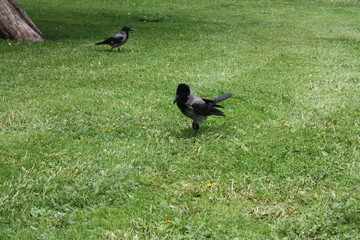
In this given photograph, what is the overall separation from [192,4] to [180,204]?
2665 centimetres

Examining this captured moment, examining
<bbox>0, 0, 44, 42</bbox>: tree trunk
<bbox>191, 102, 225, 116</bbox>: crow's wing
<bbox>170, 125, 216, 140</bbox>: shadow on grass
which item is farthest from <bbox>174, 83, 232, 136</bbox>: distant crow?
<bbox>0, 0, 44, 42</bbox>: tree trunk

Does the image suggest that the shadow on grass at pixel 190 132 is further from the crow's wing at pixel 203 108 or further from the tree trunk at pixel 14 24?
the tree trunk at pixel 14 24

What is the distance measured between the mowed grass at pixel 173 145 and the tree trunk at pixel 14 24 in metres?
1.18

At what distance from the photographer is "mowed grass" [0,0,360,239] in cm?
485

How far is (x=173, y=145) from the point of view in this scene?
700cm

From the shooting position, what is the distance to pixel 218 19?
24.8 meters

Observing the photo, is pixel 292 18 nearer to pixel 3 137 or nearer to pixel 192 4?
pixel 192 4

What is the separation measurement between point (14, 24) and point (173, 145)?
11.4m

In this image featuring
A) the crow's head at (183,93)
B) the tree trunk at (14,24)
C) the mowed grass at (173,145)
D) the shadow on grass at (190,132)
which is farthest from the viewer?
the tree trunk at (14,24)

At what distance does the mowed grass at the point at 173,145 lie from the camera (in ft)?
15.9

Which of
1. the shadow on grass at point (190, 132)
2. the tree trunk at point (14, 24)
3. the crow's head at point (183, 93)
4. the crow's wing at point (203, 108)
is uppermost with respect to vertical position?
the crow's head at point (183, 93)

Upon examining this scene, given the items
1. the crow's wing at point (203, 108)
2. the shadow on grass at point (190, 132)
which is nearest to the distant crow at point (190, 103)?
the crow's wing at point (203, 108)

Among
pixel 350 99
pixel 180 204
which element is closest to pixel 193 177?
pixel 180 204

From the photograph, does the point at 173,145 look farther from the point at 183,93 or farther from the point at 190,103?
the point at 183,93
